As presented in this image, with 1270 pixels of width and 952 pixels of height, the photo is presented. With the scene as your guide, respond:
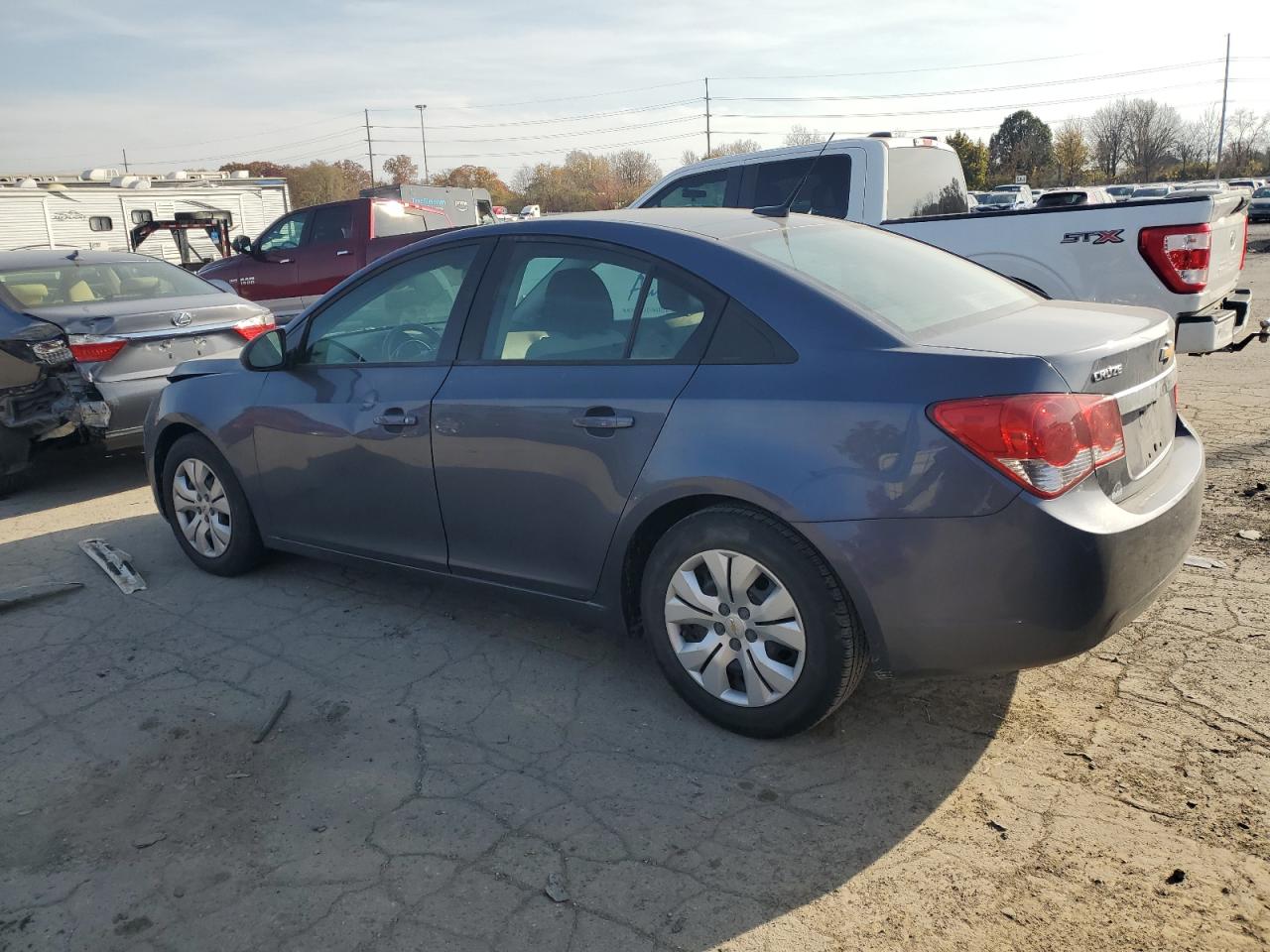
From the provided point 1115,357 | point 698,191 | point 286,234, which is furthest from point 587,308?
point 286,234

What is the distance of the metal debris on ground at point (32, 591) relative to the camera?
15.5 ft

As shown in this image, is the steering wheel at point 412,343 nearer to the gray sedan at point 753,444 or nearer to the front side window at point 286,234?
the gray sedan at point 753,444

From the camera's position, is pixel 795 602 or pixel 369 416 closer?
pixel 795 602

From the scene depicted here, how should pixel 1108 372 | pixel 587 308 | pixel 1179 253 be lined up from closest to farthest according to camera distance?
pixel 1108 372 → pixel 587 308 → pixel 1179 253

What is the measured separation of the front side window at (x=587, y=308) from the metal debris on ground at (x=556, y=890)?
1.61 m

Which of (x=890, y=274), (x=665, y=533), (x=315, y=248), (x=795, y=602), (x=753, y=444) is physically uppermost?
(x=315, y=248)

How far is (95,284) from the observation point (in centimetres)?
743

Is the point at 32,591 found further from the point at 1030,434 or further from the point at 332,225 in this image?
the point at 332,225

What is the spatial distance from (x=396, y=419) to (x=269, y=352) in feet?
3.16

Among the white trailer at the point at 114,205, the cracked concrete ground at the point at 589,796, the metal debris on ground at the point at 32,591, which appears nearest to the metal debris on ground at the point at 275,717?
the cracked concrete ground at the point at 589,796

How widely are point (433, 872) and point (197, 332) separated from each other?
17.8 feet

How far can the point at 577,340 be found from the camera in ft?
11.7

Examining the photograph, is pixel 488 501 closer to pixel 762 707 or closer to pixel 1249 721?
pixel 762 707

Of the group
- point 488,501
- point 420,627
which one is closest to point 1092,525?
point 488,501
